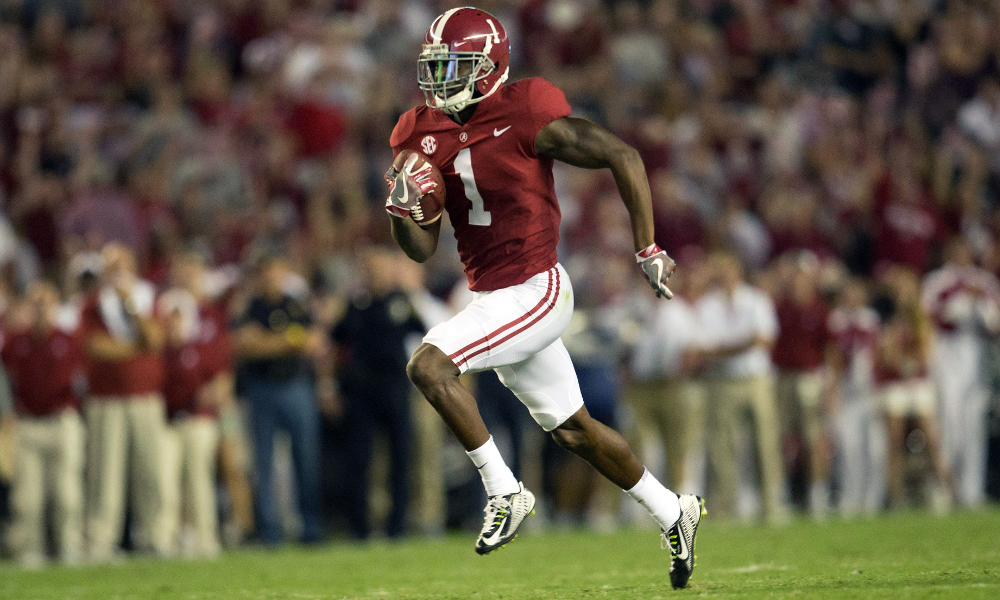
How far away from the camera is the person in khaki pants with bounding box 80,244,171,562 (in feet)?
31.8

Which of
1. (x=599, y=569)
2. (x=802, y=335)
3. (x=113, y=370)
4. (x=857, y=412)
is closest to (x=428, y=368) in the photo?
(x=599, y=569)

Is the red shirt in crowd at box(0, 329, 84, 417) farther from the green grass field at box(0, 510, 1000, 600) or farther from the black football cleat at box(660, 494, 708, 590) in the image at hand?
the black football cleat at box(660, 494, 708, 590)

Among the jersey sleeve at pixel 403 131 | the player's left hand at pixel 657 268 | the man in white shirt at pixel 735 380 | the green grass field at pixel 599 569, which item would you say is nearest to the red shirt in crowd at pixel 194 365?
the green grass field at pixel 599 569

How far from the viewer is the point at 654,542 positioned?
9.12 m

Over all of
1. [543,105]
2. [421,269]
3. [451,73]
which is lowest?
[421,269]

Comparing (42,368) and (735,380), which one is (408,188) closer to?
(42,368)

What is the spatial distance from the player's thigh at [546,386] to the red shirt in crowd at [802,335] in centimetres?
667

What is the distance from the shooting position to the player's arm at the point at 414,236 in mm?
5266

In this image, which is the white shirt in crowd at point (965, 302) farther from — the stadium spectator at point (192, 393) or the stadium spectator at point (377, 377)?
the stadium spectator at point (192, 393)

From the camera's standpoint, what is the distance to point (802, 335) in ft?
38.5

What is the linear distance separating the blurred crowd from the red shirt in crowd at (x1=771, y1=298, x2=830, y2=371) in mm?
30

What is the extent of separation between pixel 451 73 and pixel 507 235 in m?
0.71

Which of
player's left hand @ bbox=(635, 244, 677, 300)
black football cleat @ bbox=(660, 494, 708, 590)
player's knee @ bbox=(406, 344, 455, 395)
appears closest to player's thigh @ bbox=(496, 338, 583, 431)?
player's knee @ bbox=(406, 344, 455, 395)

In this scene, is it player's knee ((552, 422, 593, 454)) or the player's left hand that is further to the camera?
player's knee ((552, 422, 593, 454))
